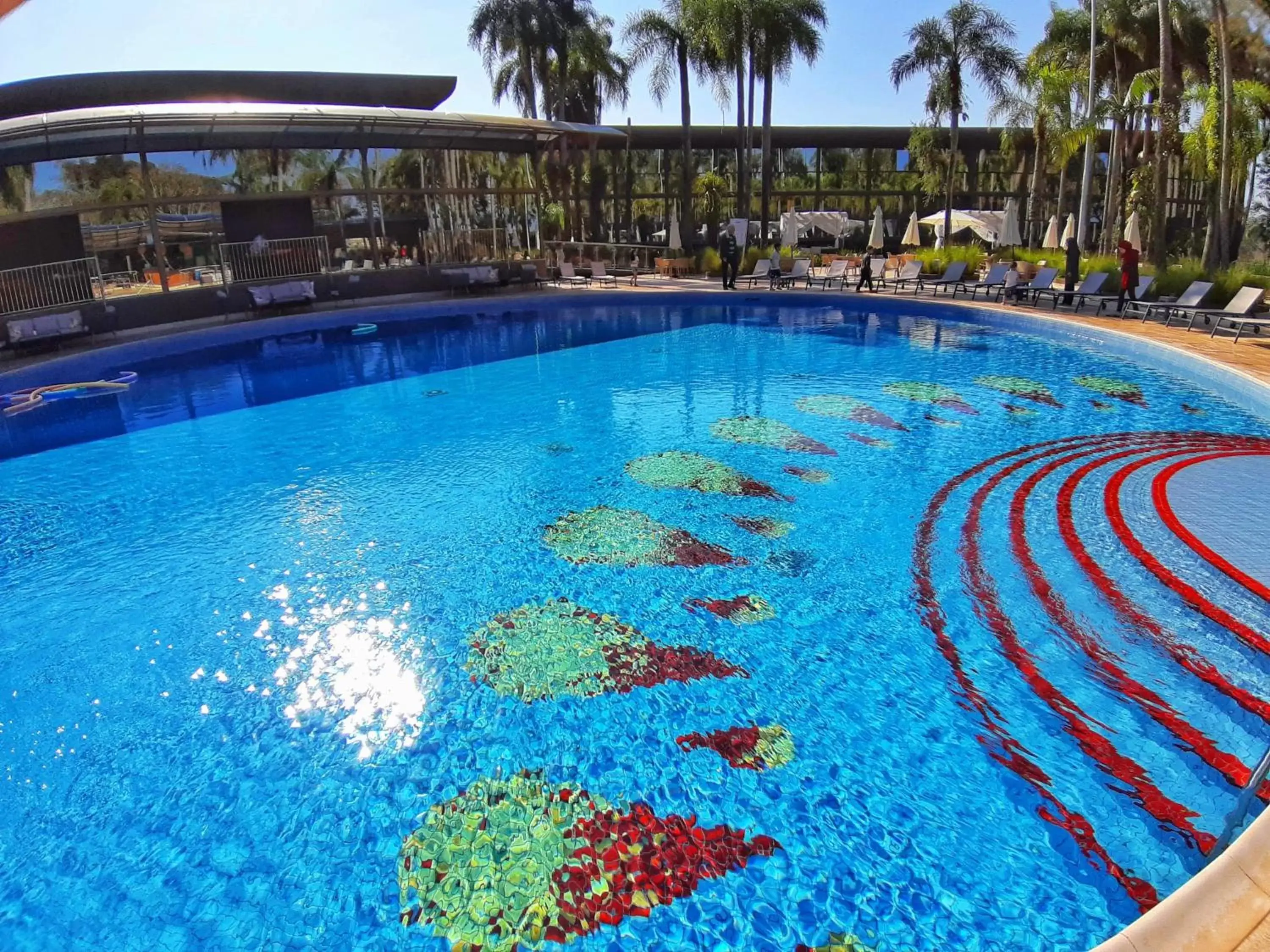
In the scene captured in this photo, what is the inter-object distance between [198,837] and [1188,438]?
34.6 ft

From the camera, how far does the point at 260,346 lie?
1762 centimetres

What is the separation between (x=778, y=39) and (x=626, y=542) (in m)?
23.5

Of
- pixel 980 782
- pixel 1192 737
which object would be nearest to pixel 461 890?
pixel 980 782

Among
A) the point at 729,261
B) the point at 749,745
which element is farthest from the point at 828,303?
the point at 749,745

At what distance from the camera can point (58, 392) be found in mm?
13359

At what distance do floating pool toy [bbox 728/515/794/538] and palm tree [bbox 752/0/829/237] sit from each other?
798 inches

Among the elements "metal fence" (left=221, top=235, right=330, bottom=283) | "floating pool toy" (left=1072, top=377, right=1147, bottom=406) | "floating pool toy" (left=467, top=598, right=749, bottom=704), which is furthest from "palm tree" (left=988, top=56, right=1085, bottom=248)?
"floating pool toy" (left=467, top=598, right=749, bottom=704)

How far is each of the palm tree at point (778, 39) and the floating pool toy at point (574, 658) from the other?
2256 centimetres

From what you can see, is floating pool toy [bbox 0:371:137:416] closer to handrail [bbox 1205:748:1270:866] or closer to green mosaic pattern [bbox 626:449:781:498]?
green mosaic pattern [bbox 626:449:781:498]

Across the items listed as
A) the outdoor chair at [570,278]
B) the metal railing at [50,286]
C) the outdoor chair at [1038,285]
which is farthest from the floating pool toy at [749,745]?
the outdoor chair at [570,278]

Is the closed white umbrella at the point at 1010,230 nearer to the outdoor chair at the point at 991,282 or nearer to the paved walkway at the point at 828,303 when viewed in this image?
the outdoor chair at the point at 991,282

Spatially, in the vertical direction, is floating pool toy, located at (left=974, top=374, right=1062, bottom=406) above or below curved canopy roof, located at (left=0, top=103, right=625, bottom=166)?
below

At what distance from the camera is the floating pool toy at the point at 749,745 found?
4.63 m

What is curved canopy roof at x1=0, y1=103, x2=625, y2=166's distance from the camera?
51.0ft
